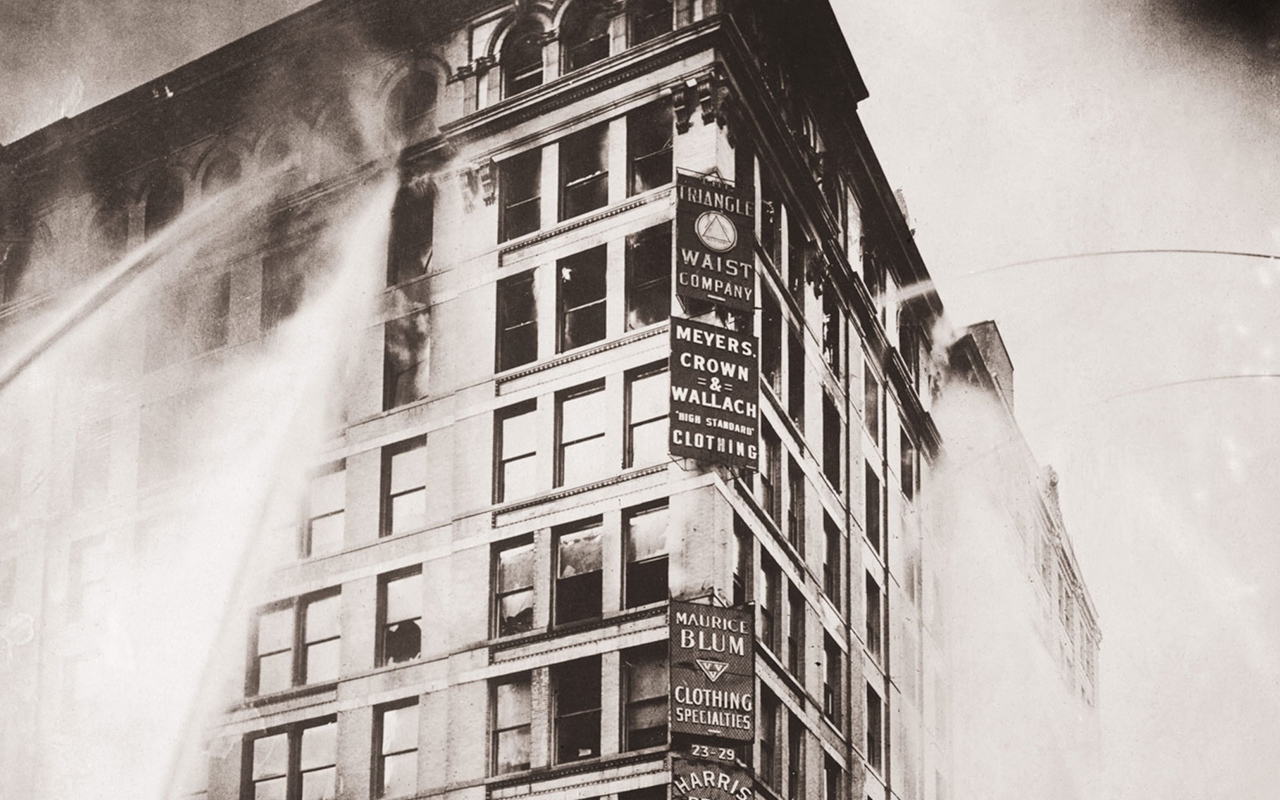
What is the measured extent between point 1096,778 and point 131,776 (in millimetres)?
33317

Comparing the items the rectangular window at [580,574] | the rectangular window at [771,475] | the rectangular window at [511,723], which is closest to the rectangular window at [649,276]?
the rectangular window at [771,475]

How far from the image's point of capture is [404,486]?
127ft

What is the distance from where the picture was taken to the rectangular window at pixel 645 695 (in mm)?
33750

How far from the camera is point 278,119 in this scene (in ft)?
135

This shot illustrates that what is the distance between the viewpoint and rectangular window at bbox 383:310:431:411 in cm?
3916

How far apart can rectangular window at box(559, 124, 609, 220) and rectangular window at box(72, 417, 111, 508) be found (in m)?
10.9

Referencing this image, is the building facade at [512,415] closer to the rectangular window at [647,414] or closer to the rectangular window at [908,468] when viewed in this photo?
the rectangular window at [647,414]

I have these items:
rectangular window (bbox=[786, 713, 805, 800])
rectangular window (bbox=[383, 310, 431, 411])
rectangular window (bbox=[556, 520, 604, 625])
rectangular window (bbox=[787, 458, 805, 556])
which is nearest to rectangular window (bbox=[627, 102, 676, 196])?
rectangular window (bbox=[383, 310, 431, 411])

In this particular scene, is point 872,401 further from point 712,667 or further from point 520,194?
point 712,667

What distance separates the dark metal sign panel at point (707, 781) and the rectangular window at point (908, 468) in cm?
1698

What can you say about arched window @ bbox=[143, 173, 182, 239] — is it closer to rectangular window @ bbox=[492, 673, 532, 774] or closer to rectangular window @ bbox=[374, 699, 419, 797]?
rectangular window @ bbox=[374, 699, 419, 797]

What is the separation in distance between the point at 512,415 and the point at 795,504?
6369 mm

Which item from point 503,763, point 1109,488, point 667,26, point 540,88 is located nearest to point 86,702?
point 503,763

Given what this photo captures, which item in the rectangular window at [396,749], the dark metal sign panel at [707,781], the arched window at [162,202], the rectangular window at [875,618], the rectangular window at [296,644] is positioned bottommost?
the dark metal sign panel at [707,781]
